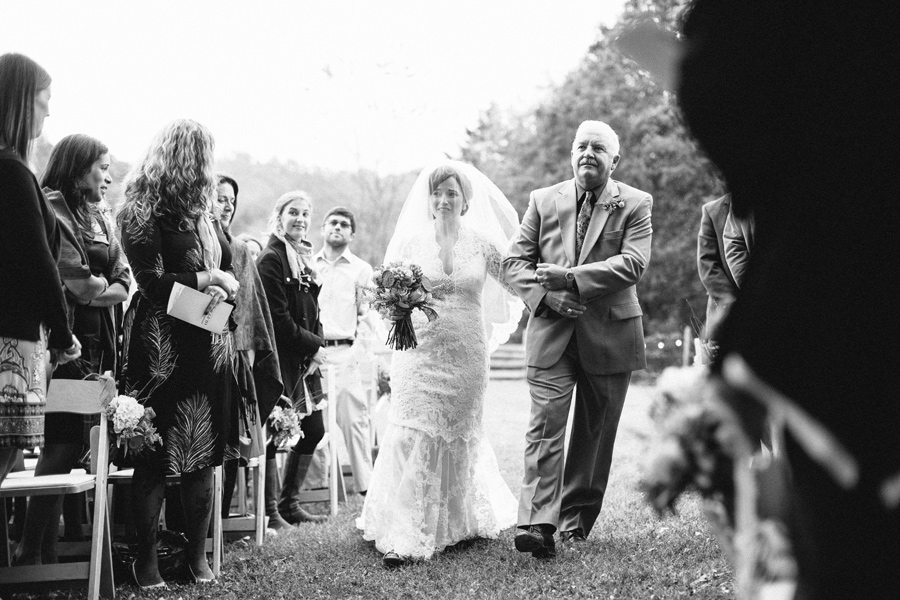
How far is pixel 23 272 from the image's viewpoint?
158 inches

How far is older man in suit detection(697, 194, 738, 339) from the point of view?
20.1 feet

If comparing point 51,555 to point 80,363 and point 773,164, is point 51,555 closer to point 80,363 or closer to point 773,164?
point 80,363

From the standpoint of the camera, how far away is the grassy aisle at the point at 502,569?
5.00 metres

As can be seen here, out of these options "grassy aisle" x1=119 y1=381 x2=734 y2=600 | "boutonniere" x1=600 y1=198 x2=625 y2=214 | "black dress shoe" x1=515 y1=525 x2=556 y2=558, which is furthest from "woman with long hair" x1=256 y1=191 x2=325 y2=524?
"boutonniere" x1=600 y1=198 x2=625 y2=214

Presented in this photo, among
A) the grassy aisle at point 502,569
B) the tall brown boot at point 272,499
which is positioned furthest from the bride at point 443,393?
the tall brown boot at point 272,499

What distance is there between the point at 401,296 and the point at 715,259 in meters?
2.07

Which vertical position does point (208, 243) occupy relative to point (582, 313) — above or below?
above

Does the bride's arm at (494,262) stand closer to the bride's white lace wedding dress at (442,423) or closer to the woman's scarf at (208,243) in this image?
the bride's white lace wedding dress at (442,423)

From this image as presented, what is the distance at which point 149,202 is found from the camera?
528 centimetres

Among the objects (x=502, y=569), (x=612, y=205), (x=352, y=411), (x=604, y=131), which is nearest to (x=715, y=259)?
(x=612, y=205)

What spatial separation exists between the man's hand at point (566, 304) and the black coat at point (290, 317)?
2537mm

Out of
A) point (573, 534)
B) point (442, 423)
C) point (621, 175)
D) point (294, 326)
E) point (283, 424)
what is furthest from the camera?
point (621, 175)

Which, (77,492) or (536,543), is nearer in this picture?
(77,492)

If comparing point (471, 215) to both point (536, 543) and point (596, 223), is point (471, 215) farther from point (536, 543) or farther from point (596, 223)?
point (536, 543)
